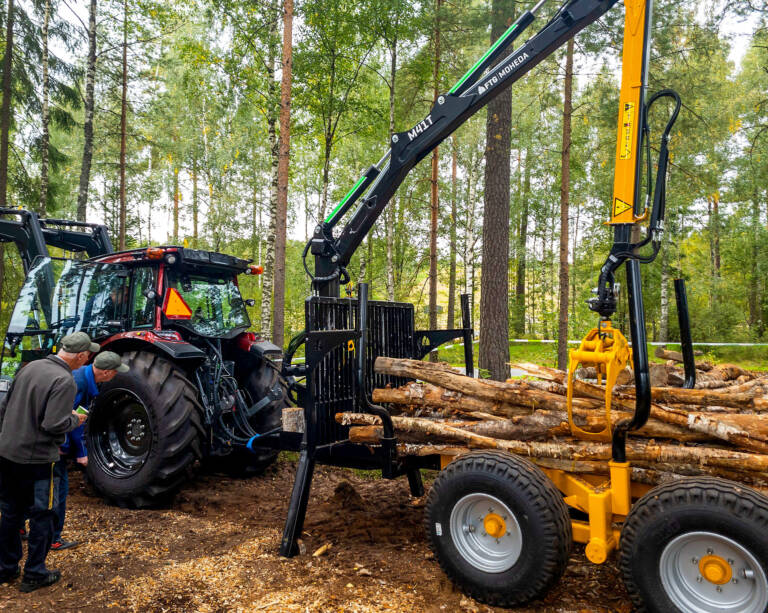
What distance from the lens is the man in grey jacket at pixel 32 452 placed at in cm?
364

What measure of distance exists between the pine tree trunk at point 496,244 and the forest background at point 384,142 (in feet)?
0.12

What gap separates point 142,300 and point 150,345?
2.06 feet

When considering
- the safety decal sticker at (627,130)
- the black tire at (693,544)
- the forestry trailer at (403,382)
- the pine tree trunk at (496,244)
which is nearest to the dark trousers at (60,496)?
the forestry trailer at (403,382)

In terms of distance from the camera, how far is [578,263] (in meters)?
30.0

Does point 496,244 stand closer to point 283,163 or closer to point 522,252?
point 283,163

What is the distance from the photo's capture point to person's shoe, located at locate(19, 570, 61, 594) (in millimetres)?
3498

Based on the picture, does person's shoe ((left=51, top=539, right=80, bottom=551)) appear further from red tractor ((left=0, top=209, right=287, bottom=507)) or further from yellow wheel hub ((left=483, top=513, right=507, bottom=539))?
yellow wheel hub ((left=483, top=513, right=507, bottom=539))

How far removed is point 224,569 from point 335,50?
1318 centimetres

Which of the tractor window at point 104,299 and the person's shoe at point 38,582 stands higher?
the tractor window at point 104,299

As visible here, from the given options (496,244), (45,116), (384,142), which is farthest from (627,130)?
(384,142)

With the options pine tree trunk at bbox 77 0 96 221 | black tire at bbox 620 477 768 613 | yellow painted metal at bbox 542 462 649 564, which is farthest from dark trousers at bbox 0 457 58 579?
pine tree trunk at bbox 77 0 96 221

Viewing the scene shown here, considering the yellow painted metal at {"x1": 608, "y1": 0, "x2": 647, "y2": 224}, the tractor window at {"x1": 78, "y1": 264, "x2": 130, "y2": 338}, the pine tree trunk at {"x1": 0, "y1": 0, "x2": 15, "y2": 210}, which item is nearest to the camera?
the yellow painted metal at {"x1": 608, "y1": 0, "x2": 647, "y2": 224}

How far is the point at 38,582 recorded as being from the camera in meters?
3.53

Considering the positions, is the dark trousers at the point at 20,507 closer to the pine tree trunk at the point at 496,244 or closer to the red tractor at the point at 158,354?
the red tractor at the point at 158,354
